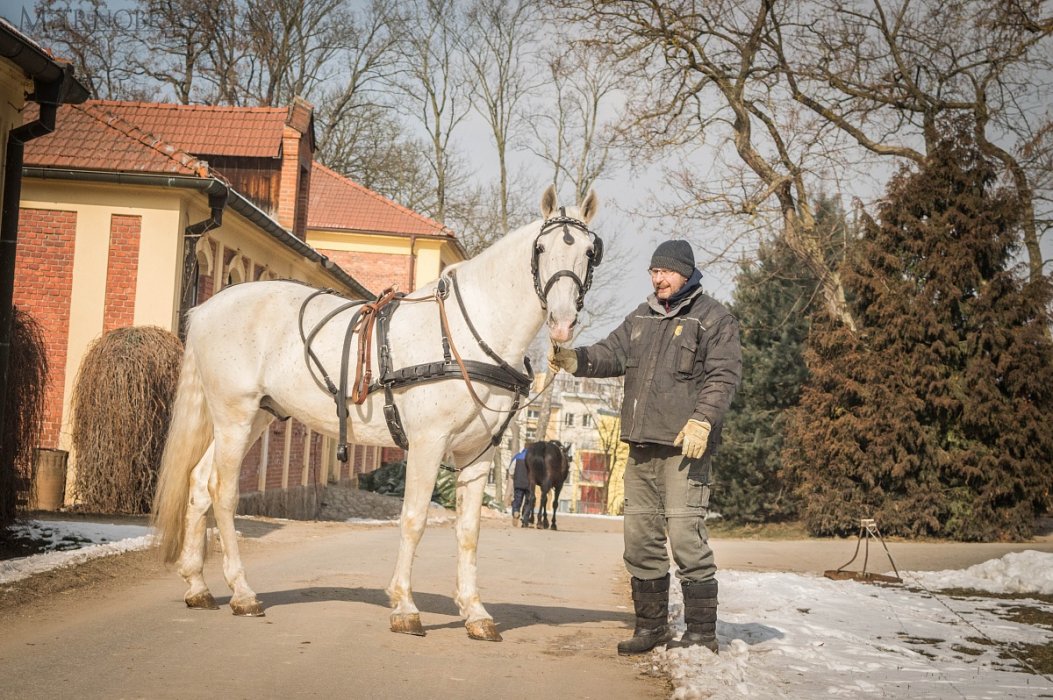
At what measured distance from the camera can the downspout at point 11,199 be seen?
9445 millimetres

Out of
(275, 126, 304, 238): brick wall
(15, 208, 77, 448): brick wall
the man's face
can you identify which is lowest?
the man's face

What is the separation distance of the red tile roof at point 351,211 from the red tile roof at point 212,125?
43.9 feet

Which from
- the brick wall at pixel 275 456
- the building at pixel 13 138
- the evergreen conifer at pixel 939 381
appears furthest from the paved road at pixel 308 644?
the brick wall at pixel 275 456

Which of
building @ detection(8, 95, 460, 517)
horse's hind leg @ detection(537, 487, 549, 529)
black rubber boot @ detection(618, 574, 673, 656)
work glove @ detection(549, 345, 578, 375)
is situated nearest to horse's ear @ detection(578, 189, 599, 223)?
work glove @ detection(549, 345, 578, 375)

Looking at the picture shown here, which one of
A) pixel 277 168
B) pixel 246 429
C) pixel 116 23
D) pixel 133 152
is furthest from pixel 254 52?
pixel 246 429

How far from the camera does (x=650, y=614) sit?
6.19 metres

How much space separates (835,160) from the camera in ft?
77.6

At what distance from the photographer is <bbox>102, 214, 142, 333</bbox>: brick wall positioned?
16.6 meters

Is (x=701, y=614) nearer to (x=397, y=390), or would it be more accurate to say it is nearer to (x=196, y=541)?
(x=397, y=390)

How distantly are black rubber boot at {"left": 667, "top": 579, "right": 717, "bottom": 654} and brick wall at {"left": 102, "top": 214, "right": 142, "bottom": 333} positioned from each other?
12.8 m

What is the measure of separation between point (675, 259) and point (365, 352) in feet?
6.43

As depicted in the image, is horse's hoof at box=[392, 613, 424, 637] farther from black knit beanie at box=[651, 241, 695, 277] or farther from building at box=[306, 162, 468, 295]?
building at box=[306, 162, 468, 295]

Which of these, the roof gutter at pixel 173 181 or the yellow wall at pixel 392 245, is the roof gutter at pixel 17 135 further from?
the yellow wall at pixel 392 245

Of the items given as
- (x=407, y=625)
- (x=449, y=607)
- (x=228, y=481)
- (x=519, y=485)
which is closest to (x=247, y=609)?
(x=228, y=481)
